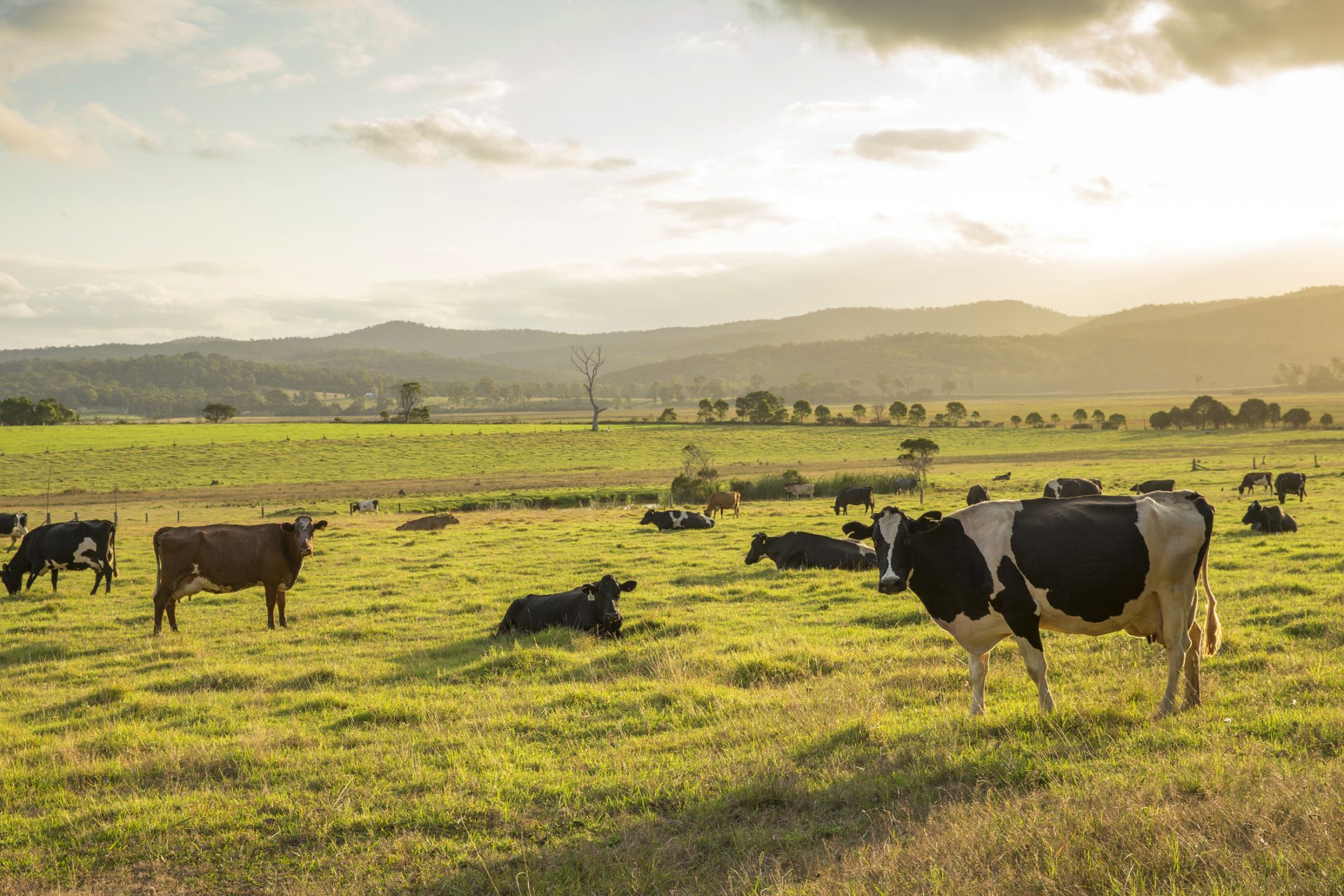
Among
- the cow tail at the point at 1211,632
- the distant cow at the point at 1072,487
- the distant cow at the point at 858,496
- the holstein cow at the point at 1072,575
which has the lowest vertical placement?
the distant cow at the point at 858,496

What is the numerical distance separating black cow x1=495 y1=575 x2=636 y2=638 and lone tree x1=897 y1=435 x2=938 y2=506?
29.2 m

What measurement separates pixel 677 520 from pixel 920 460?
31985mm

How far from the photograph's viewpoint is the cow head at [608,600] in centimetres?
1393

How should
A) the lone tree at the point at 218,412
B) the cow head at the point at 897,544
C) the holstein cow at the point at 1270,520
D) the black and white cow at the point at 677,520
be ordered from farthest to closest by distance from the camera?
the lone tree at the point at 218,412
the black and white cow at the point at 677,520
the holstein cow at the point at 1270,520
the cow head at the point at 897,544

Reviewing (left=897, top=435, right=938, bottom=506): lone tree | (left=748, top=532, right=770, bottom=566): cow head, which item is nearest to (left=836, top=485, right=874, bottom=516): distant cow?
(left=897, top=435, right=938, bottom=506): lone tree

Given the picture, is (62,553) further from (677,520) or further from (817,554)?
(677,520)

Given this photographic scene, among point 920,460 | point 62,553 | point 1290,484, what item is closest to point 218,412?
point 920,460

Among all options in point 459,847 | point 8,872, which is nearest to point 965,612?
point 459,847

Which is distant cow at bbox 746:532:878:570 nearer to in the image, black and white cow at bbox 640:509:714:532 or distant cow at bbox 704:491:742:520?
black and white cow at bbox 640:509:714:532

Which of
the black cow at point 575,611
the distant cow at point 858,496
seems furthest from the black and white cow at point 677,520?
the black cow at point 575,611

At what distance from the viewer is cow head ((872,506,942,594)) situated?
8914mm

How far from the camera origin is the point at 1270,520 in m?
24.3

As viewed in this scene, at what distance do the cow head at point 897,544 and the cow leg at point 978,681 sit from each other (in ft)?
3.34

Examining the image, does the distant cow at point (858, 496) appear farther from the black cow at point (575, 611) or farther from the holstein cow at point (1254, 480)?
the black cow at point (575, 611)
